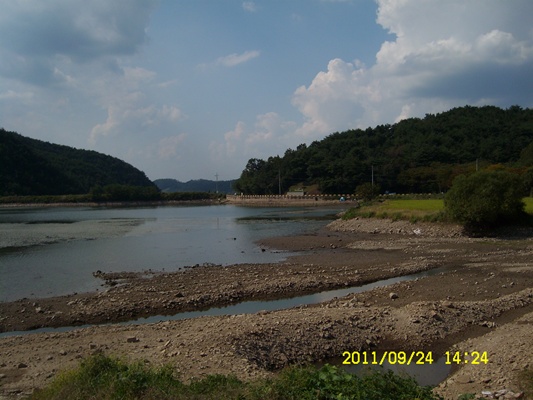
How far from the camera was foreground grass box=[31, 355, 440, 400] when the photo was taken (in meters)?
7.56

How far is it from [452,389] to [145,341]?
866cm

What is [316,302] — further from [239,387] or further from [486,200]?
[486,200]

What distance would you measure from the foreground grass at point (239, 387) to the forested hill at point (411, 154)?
117712 millimetres

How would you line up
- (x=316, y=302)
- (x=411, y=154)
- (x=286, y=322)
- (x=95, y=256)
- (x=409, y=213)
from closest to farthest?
1. (x=286, y=322)
2. (x=316, y=302)
3. (x=95, y=256)
4. (x=409, y=213)
5. (x=411, y=154)

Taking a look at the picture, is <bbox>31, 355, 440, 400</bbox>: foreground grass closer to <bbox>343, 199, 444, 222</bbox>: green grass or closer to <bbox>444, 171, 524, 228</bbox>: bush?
<bbox>444, 171, 524, 228</bbox>: bush

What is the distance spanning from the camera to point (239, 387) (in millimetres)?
8344

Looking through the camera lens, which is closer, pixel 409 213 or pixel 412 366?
pixel 412 366

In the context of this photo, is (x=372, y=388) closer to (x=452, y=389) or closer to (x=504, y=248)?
(x=452, y=389)

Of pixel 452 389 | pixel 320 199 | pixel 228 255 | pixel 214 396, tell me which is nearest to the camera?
pixel 214 396

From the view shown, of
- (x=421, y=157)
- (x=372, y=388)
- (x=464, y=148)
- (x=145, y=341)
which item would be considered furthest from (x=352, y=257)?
(x=464, y=148)

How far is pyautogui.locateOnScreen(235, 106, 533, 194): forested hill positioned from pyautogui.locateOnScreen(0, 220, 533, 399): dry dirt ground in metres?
103

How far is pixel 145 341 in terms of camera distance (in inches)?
535

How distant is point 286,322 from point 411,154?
152m
